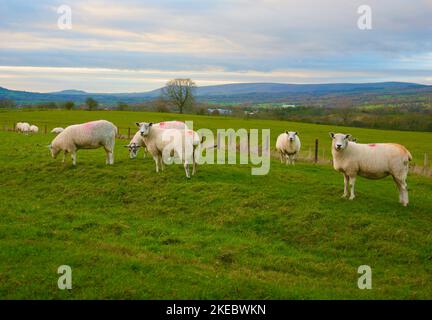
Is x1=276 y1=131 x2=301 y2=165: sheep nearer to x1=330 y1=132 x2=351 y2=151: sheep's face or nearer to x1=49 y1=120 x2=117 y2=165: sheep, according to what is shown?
x1=330 y1=132 x2=351 y2=151: sheep's face

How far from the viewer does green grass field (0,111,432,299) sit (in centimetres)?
964

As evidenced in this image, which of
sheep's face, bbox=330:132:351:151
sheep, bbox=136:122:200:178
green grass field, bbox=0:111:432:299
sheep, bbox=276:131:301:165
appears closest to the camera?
green grass field, bbox=0:111:432:299

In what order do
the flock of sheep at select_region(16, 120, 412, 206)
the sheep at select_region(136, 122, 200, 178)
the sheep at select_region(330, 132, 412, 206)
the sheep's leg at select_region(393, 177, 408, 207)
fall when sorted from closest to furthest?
the sheep at select_region(330, 132, 412, 206) < the flock of sheep at select_region(16, 120, 412, 206) < the sheep's leg at select_region(393, 177, 408, 207) < the sheep at select_region(136, 122, 200, 178)

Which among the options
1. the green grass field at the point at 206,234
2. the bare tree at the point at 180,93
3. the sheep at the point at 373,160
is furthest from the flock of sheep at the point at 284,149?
the bare tree at the point at 180,93

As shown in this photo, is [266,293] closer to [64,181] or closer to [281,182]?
[281,182]

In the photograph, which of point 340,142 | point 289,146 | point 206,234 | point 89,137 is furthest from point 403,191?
point 89,137

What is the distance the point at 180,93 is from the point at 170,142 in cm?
9674

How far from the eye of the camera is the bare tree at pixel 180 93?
114 metres

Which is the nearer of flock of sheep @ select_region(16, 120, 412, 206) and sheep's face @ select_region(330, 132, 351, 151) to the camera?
flock of sheep @ select_region(16, 120, 412, 206)

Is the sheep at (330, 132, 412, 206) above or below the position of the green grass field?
above

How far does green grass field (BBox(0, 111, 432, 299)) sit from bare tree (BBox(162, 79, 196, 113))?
305 ft

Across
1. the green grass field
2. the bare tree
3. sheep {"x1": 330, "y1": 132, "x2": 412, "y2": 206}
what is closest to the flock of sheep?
sheep {"x1": 330, "y1": 132, "x2": 412, "y2": 206}

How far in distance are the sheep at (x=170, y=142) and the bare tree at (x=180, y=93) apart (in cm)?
9353
